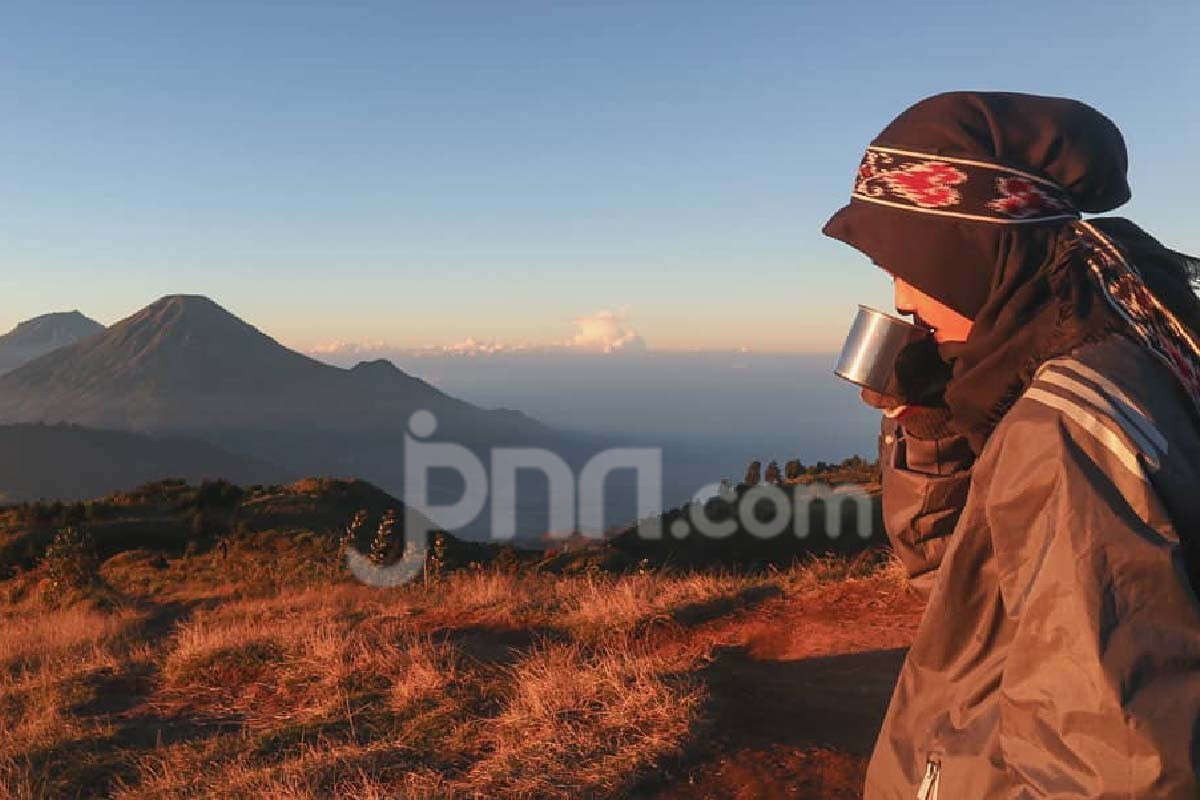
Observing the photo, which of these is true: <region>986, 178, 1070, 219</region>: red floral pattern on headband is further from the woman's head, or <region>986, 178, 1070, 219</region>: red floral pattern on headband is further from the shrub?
the shrub

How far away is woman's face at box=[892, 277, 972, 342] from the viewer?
61.4 inches

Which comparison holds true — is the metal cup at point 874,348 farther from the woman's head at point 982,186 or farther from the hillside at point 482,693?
the hillside at point 482,693

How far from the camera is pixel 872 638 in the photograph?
6.23m

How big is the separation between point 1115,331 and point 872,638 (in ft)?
17.9

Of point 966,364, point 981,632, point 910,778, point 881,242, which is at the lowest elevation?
point 910,778

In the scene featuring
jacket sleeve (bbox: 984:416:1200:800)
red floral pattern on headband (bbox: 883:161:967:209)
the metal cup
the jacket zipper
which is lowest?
the jacket zipper

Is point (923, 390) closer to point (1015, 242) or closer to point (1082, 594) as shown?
point (1015, 242)

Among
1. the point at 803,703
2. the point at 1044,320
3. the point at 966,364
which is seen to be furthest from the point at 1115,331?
the point at 803,703

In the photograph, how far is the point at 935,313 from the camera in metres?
1.59

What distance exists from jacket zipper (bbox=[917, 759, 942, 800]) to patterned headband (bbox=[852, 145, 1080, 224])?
2.93 feet

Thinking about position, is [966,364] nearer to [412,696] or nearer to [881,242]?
[881,242]

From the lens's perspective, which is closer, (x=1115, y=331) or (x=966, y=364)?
(x=1115, y=331)

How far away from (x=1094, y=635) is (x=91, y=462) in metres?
109

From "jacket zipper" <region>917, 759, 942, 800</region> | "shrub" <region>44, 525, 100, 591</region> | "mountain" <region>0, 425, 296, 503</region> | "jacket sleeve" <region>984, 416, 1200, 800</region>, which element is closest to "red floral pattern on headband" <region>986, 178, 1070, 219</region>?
"jacket sleeve" <region>984, 416, 1200, 800</region>
